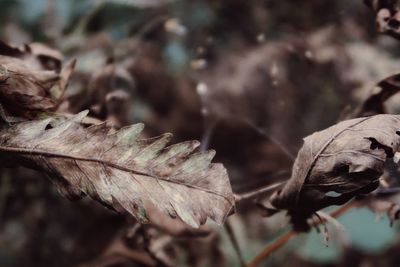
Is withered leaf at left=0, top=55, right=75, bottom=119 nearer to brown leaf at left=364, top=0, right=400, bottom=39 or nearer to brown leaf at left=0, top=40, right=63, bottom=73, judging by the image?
brown leaf at left=0, top=40, right=63, bottom=73

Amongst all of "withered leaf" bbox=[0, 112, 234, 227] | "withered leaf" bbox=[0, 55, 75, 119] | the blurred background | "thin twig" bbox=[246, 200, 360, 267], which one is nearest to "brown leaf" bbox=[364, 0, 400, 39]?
the blurred background

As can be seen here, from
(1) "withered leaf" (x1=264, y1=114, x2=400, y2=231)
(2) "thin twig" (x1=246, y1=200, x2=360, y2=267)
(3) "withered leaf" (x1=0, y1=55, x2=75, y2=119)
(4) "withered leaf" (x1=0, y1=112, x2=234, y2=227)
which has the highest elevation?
(3) "withered leaf" (x1=0, y1=55, x2=75, y2=119)

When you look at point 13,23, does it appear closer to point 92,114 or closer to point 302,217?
point 92,114

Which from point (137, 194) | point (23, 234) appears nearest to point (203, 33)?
point (23, 234)

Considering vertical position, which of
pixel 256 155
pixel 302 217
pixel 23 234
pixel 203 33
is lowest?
pixel 256 155

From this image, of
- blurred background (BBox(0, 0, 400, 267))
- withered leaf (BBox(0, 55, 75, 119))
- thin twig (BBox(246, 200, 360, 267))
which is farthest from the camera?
blurred background (BBox(0, 0, 400, 267))

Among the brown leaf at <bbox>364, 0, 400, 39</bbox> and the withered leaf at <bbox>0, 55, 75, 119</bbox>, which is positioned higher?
the withered leaf at <bbox>0, 55, 75, 119</bbox>
